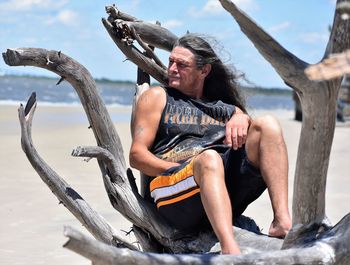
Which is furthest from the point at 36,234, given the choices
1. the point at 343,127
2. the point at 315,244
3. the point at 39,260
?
the point at 343,127

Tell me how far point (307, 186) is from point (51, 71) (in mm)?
2106

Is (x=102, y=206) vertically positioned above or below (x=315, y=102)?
A: below

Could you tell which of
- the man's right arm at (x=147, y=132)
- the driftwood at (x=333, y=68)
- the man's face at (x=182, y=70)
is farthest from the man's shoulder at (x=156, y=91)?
the driftwood at (x=333, y=68)

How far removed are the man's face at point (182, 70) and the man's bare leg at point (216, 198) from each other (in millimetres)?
870

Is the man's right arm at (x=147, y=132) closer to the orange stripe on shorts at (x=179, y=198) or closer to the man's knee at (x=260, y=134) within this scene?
the orange stripe on shorts at (x=179, y=198)

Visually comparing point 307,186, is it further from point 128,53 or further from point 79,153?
point 128,53

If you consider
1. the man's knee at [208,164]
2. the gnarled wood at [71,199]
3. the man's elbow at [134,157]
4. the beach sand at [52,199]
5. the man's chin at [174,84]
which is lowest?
the beach sand at [52,199]

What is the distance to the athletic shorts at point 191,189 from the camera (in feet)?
13.9

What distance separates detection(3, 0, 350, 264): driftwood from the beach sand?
1.01m

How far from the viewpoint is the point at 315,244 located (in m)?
3.33

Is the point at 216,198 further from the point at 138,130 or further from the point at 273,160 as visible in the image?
the point at 138,130

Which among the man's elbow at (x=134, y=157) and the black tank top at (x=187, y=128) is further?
the black tank top at (x=187, y=128)

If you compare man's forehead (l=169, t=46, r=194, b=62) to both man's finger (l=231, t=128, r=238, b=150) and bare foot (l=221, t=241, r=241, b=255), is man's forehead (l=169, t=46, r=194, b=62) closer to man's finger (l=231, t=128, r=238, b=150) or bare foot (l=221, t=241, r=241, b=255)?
man's finger (l=231, t=128, r=238, b=150)

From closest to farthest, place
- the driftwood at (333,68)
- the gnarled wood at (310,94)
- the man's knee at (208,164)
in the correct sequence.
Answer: the driftwood at (333,68) → the gnarled wood at (310,94) → the man's knee at (208,164)
